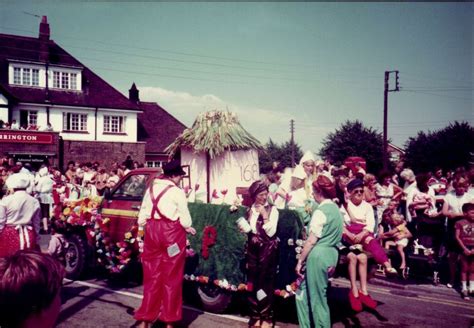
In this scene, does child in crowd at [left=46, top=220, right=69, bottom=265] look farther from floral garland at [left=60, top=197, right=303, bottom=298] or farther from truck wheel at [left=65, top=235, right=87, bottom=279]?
floral garland at [left=60, top=197, right=303, bottom=298]

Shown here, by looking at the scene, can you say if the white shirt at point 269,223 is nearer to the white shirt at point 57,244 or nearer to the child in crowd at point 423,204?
the white shirt at point 57,244

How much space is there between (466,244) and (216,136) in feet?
16.3

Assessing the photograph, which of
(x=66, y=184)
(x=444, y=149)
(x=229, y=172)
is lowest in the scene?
(x=66, y=184)

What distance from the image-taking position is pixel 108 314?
6.88m

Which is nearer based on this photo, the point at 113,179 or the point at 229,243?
the point at 229,243

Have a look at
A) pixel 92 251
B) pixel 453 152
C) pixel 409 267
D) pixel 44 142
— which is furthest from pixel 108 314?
pixel 453 152

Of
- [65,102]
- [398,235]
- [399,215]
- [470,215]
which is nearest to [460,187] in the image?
[470,215]

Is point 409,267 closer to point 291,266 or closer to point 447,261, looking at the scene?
point 447,261

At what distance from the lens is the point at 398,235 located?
31.8ft

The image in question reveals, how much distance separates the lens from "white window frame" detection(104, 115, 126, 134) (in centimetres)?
4034

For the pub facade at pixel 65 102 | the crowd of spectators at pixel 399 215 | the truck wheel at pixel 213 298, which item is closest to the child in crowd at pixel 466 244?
the crowd of spectators at pixel 399 215

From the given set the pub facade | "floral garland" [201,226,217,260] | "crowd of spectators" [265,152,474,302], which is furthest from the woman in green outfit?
the pub facade

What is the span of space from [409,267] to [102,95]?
34891 millimetres

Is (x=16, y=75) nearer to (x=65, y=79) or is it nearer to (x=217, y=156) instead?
(x=65, y=79)
